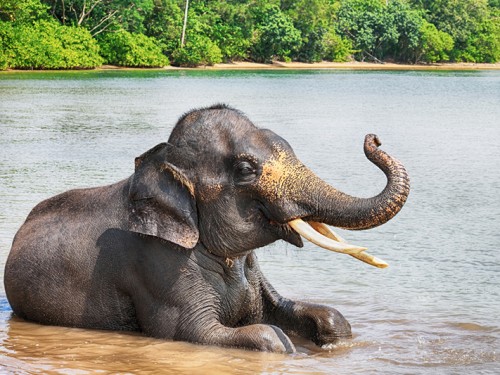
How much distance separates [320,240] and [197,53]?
2983 inches

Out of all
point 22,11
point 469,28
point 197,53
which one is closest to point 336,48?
point 469,28

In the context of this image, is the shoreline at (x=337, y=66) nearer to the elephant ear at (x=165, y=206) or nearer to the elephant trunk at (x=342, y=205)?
the elephant ear at (x=165, y=206)

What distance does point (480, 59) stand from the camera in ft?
346

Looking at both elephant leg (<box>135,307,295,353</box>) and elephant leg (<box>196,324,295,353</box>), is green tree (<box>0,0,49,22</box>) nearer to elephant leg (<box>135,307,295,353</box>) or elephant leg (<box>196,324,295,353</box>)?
elephant leg (<box>135,307,295,353</box>)

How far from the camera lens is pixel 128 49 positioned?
7450 cm

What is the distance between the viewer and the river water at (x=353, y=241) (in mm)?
6566

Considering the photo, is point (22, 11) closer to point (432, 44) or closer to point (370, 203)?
point (432, 44)

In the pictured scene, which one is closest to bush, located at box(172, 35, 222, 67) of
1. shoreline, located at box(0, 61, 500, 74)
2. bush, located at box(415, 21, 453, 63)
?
shoreline, located at box(0, 61, 500, 74)

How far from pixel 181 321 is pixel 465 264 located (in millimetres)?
→ 4116

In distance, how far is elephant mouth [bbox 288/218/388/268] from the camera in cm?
604

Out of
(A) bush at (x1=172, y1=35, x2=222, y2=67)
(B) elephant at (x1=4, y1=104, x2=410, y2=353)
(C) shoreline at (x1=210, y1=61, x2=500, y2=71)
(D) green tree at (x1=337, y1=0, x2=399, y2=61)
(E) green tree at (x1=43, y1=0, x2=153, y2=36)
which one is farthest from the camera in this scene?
(D) green tree at (x1=337, y1=0, x2=399, y2=61)

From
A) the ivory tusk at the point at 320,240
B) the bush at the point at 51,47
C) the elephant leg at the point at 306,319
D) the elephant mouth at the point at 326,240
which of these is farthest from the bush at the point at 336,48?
the ivory tusk at the point at 320,240

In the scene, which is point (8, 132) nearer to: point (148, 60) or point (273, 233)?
point (273, 233)

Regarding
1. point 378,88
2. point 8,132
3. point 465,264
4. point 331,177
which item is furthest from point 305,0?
point 465,264
